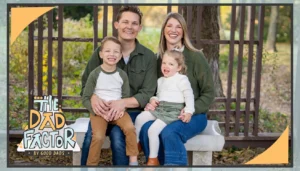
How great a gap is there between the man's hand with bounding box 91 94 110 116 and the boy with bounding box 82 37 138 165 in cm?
1

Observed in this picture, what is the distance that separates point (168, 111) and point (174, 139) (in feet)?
0.68

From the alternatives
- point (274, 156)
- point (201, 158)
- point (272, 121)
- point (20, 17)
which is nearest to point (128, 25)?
point (20, 17)

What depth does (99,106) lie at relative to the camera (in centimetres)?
356

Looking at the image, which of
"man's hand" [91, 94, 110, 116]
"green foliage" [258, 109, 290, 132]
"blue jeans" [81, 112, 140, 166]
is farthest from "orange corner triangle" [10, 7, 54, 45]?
"green foliage" [258, 109, 290, 132]

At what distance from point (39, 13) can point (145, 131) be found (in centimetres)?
101

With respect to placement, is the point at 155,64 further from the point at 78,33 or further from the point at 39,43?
the point at 78,33

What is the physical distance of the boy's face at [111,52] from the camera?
3514 millimetres

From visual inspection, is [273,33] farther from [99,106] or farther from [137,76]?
[99,106]

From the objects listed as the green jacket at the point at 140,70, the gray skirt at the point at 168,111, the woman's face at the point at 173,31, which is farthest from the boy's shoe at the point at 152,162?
the woman's face at the point at 173,31

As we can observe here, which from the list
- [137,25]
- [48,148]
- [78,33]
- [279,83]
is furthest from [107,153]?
[279,83]

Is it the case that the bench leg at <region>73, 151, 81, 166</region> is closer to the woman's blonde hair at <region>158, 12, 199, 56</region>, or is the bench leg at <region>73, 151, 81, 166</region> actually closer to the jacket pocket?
the jacket pocket

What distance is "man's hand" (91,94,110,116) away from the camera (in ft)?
11.7

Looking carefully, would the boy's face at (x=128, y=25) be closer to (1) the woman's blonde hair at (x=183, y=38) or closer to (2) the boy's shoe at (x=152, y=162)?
(1) the woman's blonde hair at (x=183, y=38)

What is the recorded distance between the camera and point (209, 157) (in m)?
3.74
